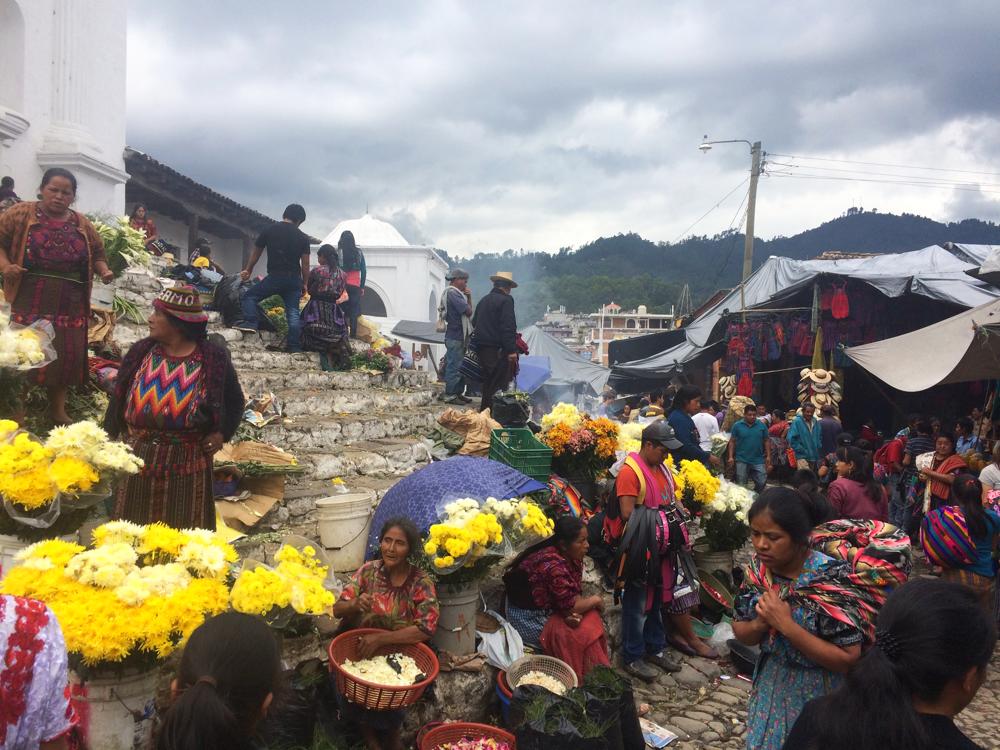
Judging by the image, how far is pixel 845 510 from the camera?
6.19 metres

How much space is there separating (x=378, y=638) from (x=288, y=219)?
6.50 meters

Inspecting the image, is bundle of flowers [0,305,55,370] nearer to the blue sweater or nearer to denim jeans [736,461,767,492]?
the blue sweater

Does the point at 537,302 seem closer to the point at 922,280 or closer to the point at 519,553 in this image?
the point at 922,280

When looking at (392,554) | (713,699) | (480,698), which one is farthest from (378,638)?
(713,699)

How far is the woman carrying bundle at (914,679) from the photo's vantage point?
1.55 meters

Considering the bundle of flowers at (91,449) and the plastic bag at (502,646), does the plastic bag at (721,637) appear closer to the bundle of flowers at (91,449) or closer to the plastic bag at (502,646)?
the plastic bag at (502,646)

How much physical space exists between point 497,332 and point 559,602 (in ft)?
16.0

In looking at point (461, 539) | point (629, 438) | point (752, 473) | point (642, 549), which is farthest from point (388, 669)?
point (752, 473)

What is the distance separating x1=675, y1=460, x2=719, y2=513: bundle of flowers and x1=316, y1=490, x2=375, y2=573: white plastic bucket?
2.99 m

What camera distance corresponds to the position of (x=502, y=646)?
4324mm

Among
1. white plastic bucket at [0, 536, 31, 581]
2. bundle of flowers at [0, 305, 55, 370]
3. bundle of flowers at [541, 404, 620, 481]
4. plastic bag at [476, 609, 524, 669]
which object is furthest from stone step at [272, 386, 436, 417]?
white plastic bucket at [0, 536, 31, 581]

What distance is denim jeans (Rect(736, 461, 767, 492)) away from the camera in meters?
10.7

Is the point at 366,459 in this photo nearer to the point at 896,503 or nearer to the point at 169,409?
the point at 169,409

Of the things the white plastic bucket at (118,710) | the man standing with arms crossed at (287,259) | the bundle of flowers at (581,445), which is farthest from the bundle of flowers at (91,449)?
the man standing with arms crossed at (287,259)
